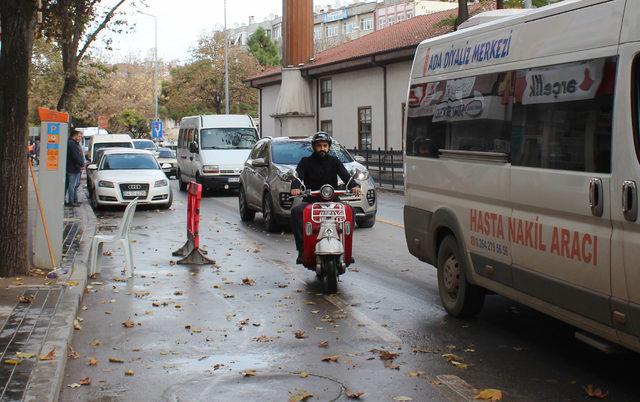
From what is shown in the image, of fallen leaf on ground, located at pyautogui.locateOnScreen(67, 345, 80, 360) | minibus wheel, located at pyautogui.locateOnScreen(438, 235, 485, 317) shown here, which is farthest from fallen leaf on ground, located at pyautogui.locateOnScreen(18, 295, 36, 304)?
minibus wheel, located at pyautogui.locateOnScreen(438, 235, 485, 317)

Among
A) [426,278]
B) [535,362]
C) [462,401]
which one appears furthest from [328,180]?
[462,401]

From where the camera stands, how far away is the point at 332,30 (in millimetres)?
130875

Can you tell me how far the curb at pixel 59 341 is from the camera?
5973mm

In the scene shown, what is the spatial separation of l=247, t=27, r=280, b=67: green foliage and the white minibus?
87655mm

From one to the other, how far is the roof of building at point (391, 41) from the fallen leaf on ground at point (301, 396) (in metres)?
28.2

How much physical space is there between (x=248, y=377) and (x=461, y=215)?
2.63 meters

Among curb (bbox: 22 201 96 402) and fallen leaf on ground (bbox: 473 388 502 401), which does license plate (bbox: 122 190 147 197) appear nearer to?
curb (bbox: 22 201 96 402)

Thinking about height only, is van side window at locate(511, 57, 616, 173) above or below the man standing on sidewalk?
above

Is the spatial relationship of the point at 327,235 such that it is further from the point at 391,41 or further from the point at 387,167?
the point at 391,41

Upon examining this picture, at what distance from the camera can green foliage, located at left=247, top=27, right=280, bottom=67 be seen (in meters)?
96.0

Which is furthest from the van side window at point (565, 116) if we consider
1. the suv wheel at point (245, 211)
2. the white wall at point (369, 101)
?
the white wall at point (369, 101)

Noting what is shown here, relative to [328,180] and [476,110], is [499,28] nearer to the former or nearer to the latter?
[476,110]

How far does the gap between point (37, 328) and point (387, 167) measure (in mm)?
25793

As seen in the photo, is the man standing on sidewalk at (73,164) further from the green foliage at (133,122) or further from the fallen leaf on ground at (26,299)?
the green foliage at (133,122)
